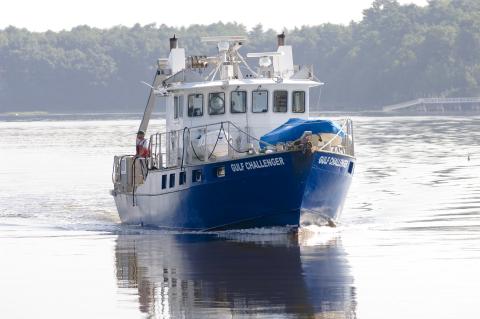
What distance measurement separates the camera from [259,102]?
153 feet

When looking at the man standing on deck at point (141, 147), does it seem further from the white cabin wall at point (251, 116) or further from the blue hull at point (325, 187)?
the blue hull at point (325, 187)

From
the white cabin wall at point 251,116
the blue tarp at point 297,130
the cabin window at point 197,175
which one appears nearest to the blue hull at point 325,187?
the blue tarp at point 297,130

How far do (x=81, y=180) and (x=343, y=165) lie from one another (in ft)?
110

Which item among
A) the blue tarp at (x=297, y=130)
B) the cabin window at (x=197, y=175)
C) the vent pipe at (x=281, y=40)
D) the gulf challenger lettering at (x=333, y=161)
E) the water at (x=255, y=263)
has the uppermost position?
the vent pipe at (x=281, y=40)

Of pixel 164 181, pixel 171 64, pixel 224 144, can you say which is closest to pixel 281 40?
pixel 171 64

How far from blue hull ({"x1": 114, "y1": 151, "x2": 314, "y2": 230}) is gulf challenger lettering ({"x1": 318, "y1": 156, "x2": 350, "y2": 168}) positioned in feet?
1.92

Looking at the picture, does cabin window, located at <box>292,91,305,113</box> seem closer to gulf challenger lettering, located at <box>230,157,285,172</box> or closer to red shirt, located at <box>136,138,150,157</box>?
gulf challenger lettering, located at <box>230,157,285,172</box>

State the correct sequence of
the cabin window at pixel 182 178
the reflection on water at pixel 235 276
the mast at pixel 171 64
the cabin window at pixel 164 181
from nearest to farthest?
1. the reflection on water at pixel 235 276
2. the cabin window at pixel 182 178
3. the cabin window at pixel 164 181
4. the mast at pixel 171 64

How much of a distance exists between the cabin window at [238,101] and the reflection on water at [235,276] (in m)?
4.32

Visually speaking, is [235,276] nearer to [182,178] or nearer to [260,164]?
[260,164]

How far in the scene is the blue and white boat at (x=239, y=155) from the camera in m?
43.4

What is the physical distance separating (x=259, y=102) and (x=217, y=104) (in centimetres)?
128

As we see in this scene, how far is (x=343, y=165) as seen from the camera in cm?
4478

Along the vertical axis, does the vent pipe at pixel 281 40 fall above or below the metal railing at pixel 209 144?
above
